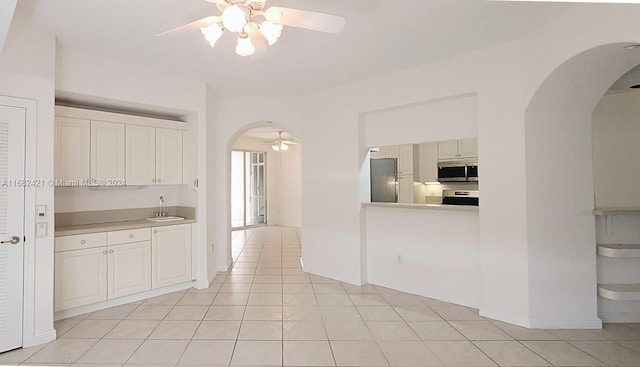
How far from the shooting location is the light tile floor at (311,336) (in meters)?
2.39

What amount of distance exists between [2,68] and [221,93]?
2.39 metres

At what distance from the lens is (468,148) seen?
204 inches

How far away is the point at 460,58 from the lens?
328cm

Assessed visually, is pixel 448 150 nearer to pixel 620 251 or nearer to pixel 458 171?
pixel 458 171

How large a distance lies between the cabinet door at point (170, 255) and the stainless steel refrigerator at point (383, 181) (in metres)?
2.64

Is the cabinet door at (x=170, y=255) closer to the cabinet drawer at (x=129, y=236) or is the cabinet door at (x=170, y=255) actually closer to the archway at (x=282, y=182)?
the cabinet drawer at (x=129, y=236)

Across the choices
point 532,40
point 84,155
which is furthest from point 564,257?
point 84,155

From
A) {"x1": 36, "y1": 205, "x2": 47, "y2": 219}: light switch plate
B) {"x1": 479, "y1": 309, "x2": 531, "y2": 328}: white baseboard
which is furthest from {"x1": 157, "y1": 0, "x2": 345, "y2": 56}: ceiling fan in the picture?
{"x1": 479, "y1": 309, "x2": 531, "y2": 328}: white baseboard

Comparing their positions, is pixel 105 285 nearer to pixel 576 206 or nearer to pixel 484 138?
pixel 484 138

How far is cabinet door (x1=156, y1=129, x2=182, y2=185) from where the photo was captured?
13.0 ft

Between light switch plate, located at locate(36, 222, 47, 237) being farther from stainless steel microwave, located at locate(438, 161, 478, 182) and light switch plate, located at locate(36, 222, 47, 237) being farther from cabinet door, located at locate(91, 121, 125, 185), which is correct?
stainless steel microwave, located at locate(438, 161, 478, 182)

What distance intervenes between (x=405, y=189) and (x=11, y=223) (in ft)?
17.2

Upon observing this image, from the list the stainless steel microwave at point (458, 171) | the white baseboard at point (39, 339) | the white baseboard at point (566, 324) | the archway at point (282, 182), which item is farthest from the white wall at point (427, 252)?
the archway at point (282, 182)

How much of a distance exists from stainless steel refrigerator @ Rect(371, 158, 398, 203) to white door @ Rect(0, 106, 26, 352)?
3828 mm
